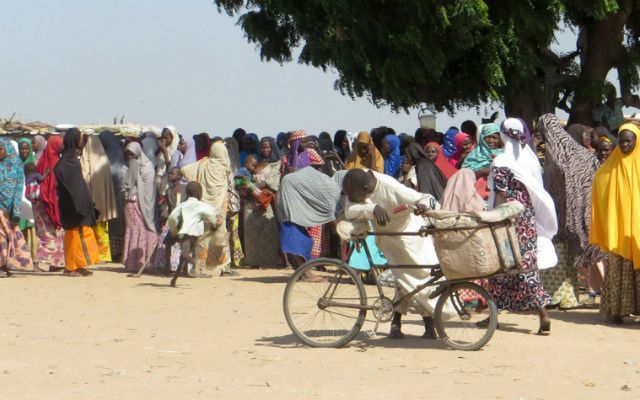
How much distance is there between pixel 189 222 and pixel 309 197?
1.39 metres

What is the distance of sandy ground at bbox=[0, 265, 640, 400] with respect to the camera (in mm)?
8133

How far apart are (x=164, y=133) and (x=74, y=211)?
204 cm

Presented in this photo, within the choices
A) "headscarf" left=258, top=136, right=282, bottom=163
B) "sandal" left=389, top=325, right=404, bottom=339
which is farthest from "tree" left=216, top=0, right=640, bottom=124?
"sandal" left=389, top=325, right=404, bottom=339

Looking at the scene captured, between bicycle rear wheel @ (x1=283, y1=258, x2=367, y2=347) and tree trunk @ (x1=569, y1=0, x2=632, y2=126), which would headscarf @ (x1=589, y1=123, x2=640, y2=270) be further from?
tree trunk @ (x1=569, y1=0, x2=632, y2=126)

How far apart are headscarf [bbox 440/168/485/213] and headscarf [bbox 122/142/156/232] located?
6.64 meters

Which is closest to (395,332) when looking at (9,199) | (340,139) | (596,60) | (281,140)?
(9,199)

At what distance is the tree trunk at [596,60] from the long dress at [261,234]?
5.31 m

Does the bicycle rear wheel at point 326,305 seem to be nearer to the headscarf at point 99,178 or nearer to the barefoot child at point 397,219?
the barefoot child at point 397,219

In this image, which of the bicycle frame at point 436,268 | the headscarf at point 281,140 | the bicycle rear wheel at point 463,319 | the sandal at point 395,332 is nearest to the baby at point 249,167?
the headscarf at point 281,140

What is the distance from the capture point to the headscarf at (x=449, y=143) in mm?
16359

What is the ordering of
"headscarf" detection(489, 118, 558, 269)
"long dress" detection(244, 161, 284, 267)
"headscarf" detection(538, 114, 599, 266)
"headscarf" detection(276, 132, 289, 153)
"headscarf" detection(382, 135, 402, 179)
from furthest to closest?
1. "headscarf" detection(276, 132, 289, 153)
2. "long dress" detection(244, 161, 284, 267)
3. "headscarf" detection(382, 135, 402, 179)
4. "headscarf" detection(538, 114, 599, 266)
5. "headscarf" detection(489, 118, 558, 269)

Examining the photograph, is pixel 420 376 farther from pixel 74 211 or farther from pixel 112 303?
pixel 74 211

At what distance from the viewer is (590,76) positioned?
2028 centimetres

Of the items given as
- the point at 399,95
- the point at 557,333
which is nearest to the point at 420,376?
the point at 557,333
